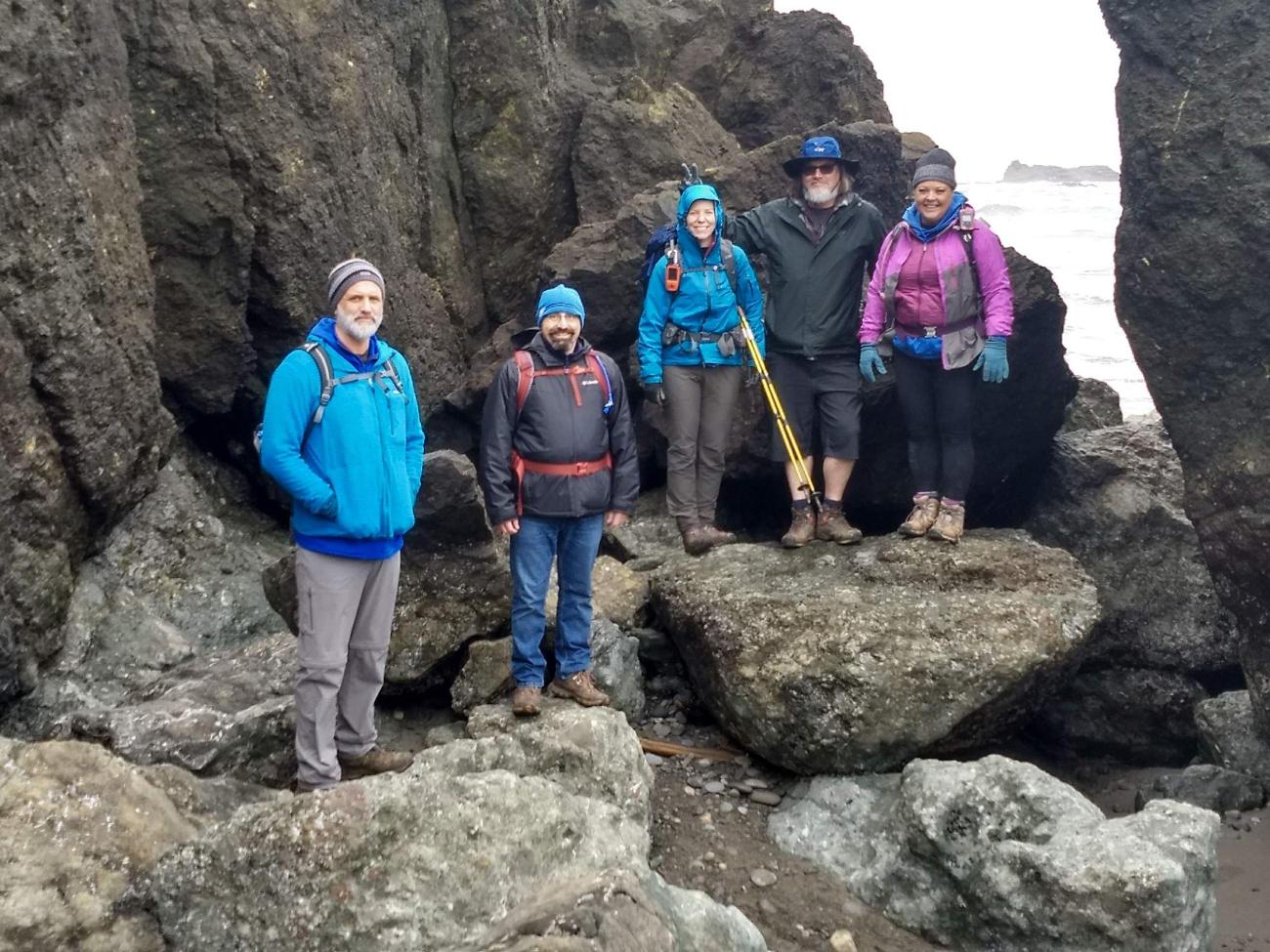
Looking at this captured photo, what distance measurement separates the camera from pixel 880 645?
771cm

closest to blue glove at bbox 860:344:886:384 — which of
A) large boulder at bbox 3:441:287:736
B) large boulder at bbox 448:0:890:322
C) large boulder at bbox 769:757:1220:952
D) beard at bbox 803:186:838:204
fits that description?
beard at bbox 803:186:838:204

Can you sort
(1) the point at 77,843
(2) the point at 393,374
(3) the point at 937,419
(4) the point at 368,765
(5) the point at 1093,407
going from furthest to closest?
(5) the point at 1093,407 → (3) the point at 937,419 → (4) the point at 368,765 → (2) the point at 393,374 → (1) the point at 77,843

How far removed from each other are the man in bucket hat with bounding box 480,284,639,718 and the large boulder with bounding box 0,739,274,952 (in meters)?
2.63

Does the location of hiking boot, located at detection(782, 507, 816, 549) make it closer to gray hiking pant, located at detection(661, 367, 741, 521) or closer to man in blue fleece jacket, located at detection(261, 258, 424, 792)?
gray hiking pant, located at detection(661, 367, 741, 521)

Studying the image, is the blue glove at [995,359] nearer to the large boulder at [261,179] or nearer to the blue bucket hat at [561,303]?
the blue bucket hat at [561,303]

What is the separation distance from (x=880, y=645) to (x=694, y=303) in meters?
3.34

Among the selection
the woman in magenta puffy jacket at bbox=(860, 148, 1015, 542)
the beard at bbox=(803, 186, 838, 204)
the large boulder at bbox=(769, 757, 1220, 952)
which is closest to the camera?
the large boulder at bbox=(769, 757, 1220, 952)

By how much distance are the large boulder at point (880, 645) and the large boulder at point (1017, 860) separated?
572 millimetres

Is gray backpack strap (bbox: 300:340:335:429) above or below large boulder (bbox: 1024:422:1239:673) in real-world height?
above

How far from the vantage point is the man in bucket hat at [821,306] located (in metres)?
9.45

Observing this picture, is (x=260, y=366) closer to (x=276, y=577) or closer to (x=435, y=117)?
(x=276, y=577)

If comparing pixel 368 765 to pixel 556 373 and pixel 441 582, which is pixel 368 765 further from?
pixel 556 373

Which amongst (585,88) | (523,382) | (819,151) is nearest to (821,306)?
(819,151)

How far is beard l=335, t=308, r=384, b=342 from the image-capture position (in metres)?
6.08
